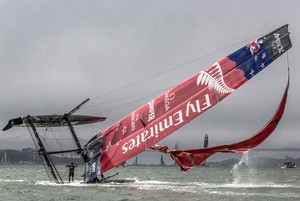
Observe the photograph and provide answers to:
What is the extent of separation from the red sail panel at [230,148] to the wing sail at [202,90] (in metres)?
3.06

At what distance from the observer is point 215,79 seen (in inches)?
845

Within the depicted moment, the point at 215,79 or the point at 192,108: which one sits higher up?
the point at 215,79

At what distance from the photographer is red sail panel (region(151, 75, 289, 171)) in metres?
24.0

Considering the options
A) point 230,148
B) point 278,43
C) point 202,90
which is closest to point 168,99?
point 202,90

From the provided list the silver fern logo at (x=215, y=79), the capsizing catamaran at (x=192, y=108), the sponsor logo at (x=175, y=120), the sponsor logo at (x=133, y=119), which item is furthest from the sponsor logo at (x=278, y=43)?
the sponsor logo at (x=133, y=119)

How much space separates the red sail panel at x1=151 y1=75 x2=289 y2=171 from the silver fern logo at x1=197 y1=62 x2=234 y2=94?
13.6 ft

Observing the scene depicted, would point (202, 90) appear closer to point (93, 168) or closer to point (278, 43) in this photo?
point (278, 43)

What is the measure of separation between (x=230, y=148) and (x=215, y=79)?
5.04 meters

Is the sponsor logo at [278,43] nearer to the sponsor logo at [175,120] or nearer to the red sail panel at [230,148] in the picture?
the red sail panel at [230,148]

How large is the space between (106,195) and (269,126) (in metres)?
9.77

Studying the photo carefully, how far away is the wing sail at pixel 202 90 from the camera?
2116 centimetres

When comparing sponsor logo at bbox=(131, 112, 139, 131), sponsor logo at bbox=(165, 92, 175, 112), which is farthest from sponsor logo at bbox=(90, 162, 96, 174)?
sponsor logo at bbox=(165, 92, 175, 112)

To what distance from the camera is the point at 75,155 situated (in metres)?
28.1

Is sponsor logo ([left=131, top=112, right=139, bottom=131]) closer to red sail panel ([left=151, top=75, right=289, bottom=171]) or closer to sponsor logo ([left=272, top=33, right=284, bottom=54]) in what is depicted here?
red sail panel ([left=151, top=75, right=289, bottom=171])
